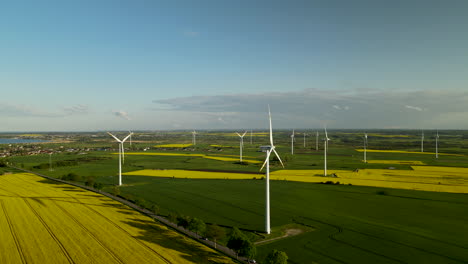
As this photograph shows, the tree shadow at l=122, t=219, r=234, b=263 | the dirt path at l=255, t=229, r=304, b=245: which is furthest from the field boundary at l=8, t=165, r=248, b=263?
the dirt path at l=255, t=229, r=304, b=245

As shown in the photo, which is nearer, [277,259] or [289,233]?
[277,259]

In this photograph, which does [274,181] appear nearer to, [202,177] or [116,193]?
[202,177]

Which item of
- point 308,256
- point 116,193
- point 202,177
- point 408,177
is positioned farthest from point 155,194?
point 408,177

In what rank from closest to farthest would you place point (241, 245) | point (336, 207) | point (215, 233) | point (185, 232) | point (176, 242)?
point (241, 245) → point (176, 242) → point (215, 233) → point (185, 232) → point (336, 207)

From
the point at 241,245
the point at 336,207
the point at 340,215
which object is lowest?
the point at 336,207

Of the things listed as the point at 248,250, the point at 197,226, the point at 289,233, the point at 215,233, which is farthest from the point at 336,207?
the point at 197,226

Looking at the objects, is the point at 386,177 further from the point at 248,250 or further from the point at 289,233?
the point at 248,250

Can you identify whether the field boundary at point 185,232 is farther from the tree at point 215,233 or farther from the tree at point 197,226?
the tree at point 197,226
